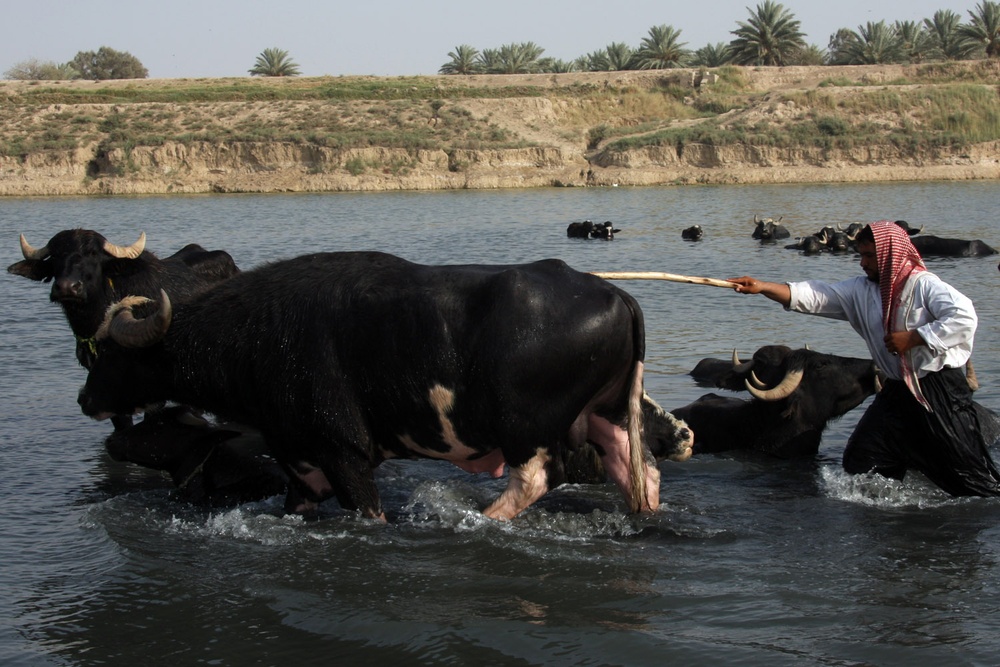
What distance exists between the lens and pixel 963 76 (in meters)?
62.0

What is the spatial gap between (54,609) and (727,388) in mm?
6107

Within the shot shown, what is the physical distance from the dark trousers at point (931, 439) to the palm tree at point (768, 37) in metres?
71.0

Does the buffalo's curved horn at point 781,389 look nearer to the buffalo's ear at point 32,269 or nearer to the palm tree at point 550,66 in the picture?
the buffalo's ear at point 32,269

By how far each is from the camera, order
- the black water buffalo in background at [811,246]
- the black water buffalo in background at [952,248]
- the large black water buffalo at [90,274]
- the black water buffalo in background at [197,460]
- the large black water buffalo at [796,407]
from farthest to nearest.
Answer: the black water buffalo in background at [811,246] → the black water buffalo in background at [952,248] → the large black water buffalo at [90,274] → the large black water buffalo at [796,407] → the black water buffalo in background at [197,460]

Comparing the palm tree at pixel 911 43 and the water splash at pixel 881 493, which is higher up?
the palm tree at pixel 911 43

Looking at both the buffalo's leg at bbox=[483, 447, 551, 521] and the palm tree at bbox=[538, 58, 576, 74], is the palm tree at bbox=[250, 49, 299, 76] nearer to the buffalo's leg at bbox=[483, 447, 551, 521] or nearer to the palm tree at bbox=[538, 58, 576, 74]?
the palm tree at bbox=[538, 58, 576, 74]

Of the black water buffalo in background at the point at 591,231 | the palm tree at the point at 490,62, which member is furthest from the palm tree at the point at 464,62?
the black water buffalo in background at the point at 591,231

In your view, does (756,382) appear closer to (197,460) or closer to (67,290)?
(197,460)

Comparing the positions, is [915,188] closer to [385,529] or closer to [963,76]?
[963,76]

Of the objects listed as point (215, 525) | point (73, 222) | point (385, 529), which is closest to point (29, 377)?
point (215, 525)

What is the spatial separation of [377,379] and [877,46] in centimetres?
7584

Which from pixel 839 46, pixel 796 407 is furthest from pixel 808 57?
pixel 796 407

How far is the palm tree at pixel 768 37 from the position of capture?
7306 centimetres

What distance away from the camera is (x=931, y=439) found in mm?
6379
